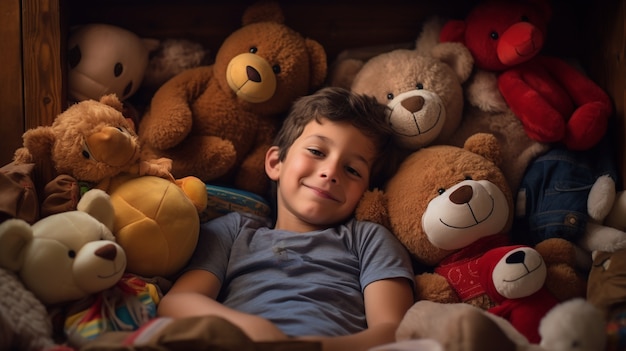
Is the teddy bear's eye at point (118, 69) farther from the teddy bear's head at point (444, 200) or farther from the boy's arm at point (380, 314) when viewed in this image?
the boy's arm at point (380, 314)

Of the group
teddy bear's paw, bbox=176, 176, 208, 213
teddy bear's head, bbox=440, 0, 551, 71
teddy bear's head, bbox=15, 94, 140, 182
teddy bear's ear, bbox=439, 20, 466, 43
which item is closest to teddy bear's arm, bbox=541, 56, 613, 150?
teddy bear's head, bbox=440, 0, 551, 71

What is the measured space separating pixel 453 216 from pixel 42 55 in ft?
3.07

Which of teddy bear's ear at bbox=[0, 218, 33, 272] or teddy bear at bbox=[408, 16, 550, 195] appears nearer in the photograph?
teddy bear's ear at bbox=[0, 218, 33, 272]

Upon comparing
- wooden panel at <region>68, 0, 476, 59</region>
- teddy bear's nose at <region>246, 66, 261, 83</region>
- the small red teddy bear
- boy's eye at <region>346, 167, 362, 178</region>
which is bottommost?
Result: the small red teddy bear

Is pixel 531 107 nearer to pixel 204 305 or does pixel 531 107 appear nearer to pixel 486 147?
pixel 486 147

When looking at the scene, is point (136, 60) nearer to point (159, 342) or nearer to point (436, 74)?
point (436, 74)

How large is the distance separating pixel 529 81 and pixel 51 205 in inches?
42.4

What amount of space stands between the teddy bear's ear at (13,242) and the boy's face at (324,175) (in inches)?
22.0

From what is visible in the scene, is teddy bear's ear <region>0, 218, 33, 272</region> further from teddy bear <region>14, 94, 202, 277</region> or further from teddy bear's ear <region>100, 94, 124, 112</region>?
teddy bear's ear <region>100, 94, 124, 112</region>

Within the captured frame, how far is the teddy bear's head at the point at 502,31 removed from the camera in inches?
60.2

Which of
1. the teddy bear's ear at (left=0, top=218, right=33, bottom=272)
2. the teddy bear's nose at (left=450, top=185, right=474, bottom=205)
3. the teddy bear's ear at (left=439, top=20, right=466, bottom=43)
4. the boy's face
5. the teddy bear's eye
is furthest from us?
the teddy bear's ear at (left=439, top=20, right=466, bottom=43)

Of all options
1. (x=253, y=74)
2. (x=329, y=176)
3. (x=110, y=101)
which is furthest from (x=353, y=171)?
(x=110, y=101)

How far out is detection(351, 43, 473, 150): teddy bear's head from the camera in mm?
1505

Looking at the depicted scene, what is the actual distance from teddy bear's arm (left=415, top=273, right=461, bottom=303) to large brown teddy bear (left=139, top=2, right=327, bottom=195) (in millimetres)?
461
